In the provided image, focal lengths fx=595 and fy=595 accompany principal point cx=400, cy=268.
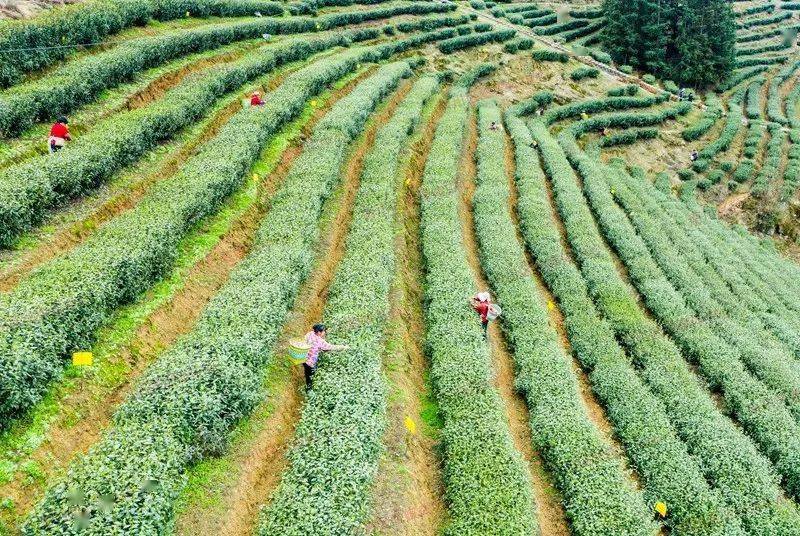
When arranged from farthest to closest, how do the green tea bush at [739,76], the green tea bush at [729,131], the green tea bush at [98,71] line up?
the green tea bush at [739,76] < the green tea bush at [729,131] < the green tea bush at [98,71]

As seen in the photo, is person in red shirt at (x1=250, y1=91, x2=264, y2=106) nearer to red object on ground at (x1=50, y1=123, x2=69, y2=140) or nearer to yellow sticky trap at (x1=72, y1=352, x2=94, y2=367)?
red object on ground at (x1=50, y1=123, x2=69, y2=140)

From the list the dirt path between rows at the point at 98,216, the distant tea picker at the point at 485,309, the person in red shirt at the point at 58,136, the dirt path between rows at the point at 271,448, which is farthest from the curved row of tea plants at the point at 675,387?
the person in red shirt at the point at 58,136

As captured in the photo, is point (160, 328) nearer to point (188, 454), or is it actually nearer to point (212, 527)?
point (188, 454)

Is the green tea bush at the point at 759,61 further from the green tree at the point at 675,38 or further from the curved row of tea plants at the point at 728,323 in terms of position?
the curved row of tea plants at the point at 728,323

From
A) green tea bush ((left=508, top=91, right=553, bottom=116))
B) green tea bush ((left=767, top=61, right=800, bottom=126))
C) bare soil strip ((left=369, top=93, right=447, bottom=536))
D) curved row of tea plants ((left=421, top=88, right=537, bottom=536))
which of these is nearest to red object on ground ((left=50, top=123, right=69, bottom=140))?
bare soil strip ((left=369, top=93, right=447, bottom=536))

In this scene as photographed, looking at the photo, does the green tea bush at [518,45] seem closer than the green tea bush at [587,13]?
Yes

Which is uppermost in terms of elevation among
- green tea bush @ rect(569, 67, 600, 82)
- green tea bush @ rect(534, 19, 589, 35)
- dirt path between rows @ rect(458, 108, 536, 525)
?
green tea bush @ rect(534, 19, 589, 35)
